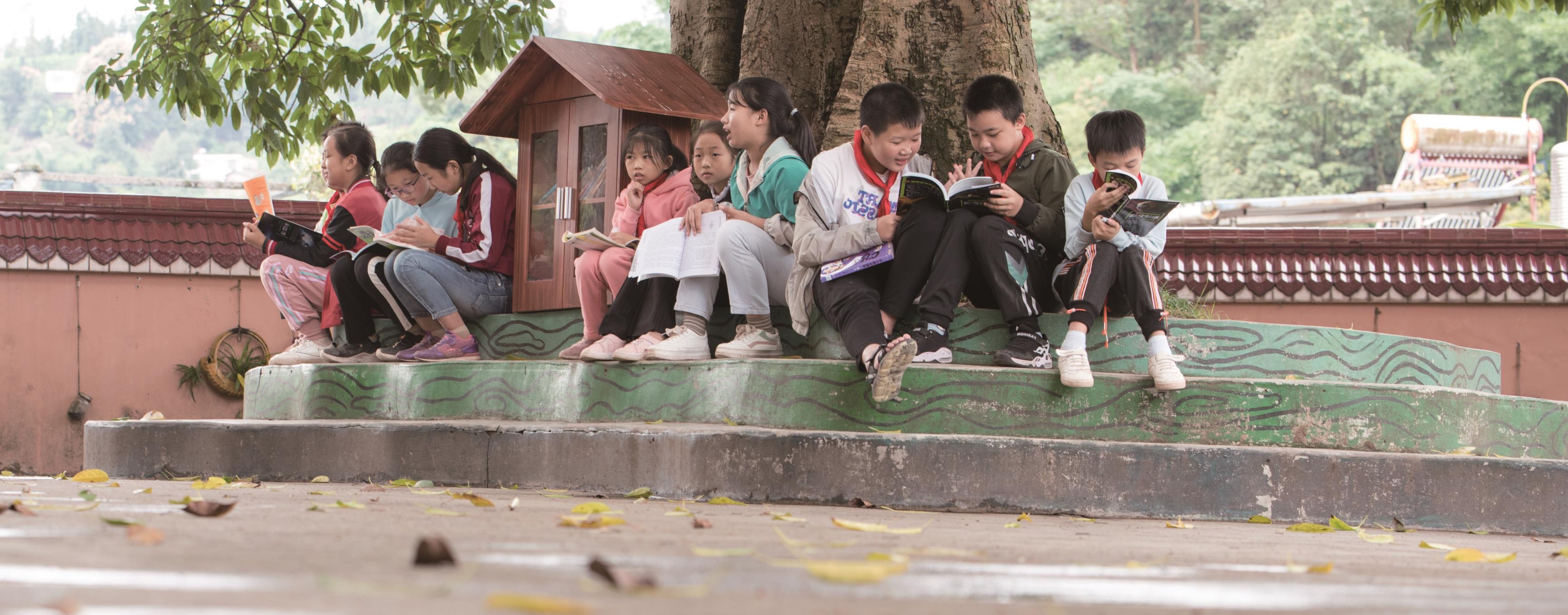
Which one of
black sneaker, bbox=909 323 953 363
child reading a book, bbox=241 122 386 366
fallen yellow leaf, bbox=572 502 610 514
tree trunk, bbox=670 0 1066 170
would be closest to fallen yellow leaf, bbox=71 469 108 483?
child reading a book, bbox=241 122 386 366

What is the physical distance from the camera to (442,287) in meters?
5.71

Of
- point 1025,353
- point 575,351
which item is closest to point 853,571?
point 1025,353

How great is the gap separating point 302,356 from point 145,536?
413 centimetres

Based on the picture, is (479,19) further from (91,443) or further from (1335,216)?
(1335,216)

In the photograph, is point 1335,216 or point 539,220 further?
point 1335,216

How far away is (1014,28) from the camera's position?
605 cm

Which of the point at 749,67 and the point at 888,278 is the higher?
the point at 749,67

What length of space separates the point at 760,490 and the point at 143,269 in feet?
21.6

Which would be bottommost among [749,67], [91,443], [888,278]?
[91,443]

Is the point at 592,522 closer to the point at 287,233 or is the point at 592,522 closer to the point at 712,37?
the point at 287,233

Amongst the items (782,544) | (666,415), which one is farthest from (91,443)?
(782,544)

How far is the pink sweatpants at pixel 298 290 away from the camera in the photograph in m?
6.09

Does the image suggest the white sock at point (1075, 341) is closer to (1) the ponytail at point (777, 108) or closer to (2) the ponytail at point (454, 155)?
(1) the ponytail at point (777, 108)

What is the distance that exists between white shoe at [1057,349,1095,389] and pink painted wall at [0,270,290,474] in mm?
6521
